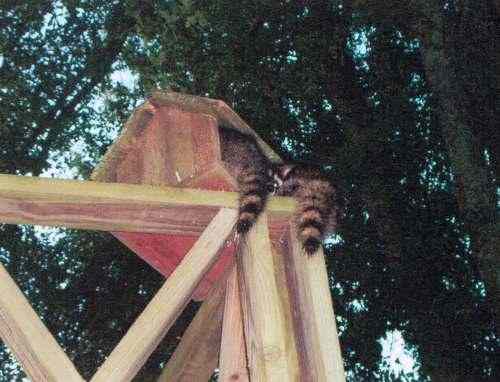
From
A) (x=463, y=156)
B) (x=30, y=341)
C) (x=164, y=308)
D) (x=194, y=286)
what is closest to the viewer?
(x=30, y=341)

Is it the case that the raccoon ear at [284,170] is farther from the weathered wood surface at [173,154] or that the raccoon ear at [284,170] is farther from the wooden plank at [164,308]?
the wooden plank at [164,308]

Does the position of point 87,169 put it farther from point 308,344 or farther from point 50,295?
point 308,344

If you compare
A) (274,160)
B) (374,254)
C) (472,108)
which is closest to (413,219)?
(374,254)

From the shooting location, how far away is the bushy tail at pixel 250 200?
2701mm

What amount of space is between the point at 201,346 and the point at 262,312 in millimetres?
780

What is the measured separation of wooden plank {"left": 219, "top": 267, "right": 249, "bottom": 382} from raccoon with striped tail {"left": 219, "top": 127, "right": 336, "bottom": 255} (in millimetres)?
361

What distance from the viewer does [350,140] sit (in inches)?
394

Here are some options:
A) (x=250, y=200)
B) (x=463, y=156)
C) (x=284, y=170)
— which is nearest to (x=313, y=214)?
(x=250, y=200)

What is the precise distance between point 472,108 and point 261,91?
11.0ft

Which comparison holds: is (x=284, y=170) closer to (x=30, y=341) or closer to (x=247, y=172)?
(x=247, y=172)

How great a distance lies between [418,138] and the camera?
1062 centimetres

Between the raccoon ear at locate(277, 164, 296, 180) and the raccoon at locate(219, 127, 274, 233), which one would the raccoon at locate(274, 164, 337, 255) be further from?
the raccoon at locate(219, 127, 274, 233)

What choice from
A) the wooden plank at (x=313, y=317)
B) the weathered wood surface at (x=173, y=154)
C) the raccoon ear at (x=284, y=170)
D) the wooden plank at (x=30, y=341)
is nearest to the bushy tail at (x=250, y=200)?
the weathered wood surface at (x=173, y=154)

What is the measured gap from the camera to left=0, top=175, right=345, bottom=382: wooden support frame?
89.0 inches
